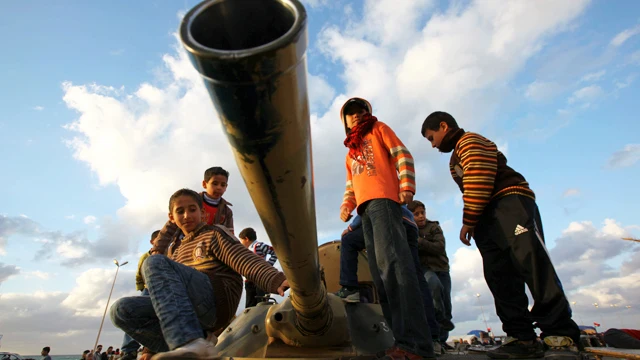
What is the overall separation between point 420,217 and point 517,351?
12.1 ft

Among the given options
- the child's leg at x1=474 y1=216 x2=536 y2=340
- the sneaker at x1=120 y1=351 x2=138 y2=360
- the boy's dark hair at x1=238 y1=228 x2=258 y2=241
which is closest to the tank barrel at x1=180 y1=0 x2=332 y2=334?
the child's leg at x1=474 y1=216 x2=536 y2=340

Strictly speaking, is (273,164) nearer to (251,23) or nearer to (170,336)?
(251,23)

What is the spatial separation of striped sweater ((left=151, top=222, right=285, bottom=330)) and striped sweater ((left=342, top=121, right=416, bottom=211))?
1.15 m

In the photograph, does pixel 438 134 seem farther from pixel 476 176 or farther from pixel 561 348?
pixel 561 348

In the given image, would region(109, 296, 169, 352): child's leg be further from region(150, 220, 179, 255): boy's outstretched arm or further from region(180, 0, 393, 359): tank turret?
region(180, 0, 393, 359): tank turret

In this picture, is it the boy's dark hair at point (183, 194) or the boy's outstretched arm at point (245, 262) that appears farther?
A: the boy's dark hair at point (183, 194)

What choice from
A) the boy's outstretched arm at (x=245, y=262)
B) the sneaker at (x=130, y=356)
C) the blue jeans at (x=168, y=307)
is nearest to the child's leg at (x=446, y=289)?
the boy's outstretched arm at (x=245, y=262)

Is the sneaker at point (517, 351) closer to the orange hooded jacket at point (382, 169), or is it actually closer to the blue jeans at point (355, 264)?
the blue jeans at point (355, 264)

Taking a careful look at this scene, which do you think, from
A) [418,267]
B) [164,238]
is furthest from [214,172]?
[418,267]

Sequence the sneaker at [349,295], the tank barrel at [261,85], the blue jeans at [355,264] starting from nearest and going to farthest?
1. the tank barrel at [261,85]
2. the blue jeans at [355,264]
3. the sneaker at [349,295]

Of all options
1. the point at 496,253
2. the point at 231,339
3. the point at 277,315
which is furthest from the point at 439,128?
the point at 231,339

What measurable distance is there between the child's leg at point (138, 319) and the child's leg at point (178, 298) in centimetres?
44

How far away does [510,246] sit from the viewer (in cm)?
331

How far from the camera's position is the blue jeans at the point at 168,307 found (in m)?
2.30
